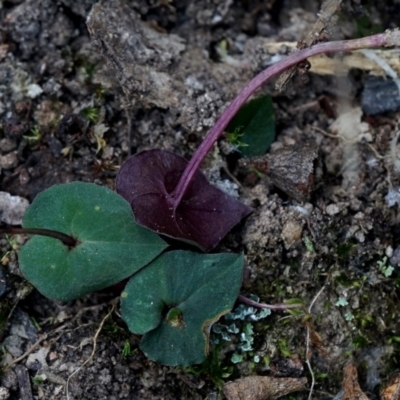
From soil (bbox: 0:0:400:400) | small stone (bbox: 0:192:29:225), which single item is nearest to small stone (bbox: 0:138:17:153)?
soil (bbox: 0:0:400:400)

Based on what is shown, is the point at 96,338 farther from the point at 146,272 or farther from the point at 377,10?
the point at 377,10

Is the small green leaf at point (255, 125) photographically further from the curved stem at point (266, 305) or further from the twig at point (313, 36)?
the curved stem at point (266, 305)

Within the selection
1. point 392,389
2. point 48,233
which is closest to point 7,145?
point 48,233

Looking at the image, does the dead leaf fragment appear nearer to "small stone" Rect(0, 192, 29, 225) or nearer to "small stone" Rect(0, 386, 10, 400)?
"small stone" Rect(0, 386, 10, 400)

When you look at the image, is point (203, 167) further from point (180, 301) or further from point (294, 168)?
point (180, 301)

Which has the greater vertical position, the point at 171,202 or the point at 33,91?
the point at 33,91

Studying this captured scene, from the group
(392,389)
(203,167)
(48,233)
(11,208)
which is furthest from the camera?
(203,167)

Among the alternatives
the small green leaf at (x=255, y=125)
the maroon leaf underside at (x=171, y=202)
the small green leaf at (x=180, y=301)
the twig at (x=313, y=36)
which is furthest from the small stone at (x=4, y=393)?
the twig at (x=313, y=36)
